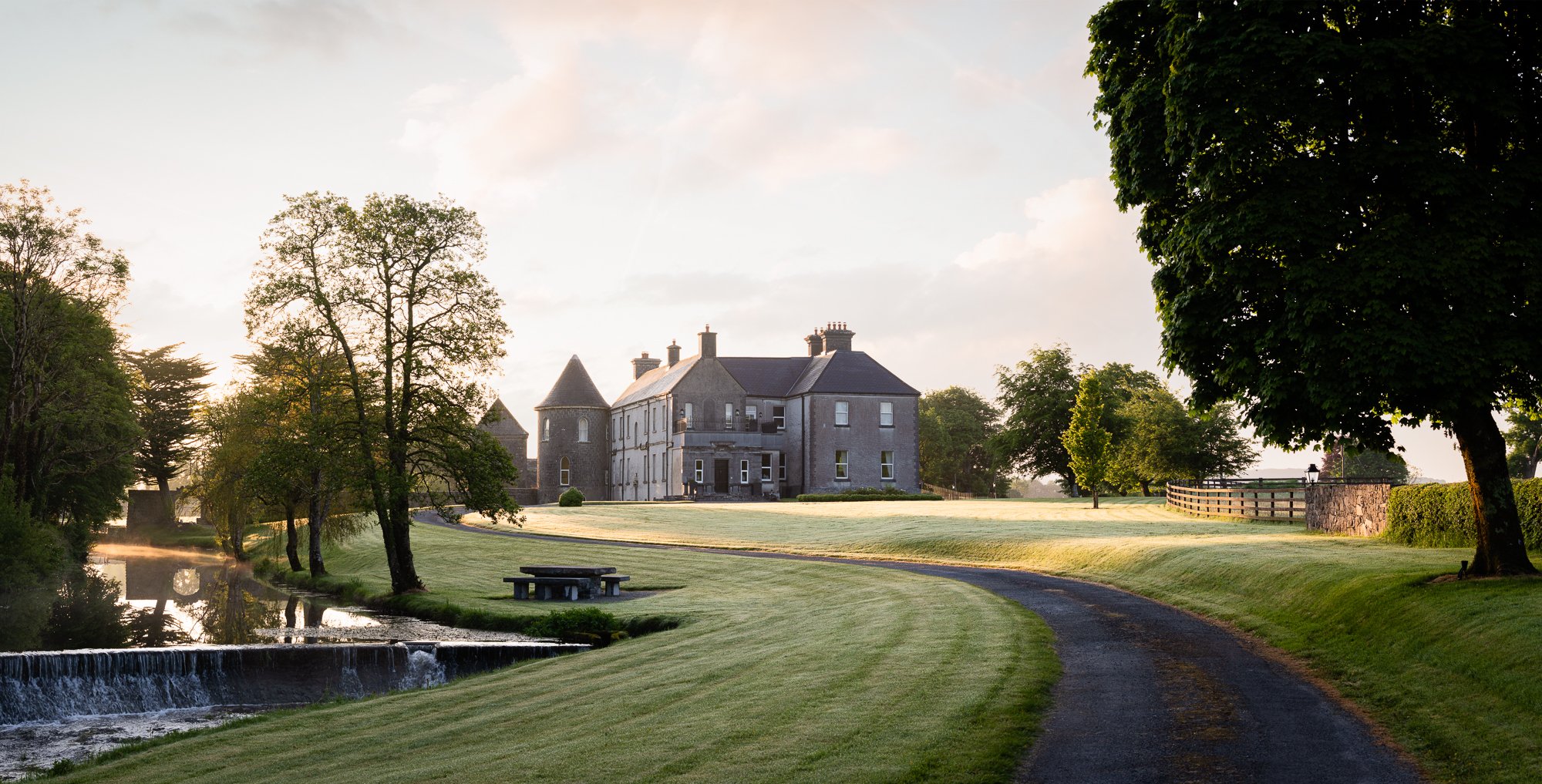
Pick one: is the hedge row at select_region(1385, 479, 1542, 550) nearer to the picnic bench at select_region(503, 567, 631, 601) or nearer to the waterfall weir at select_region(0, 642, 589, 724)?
the waterfall weir at select_region(0, 642, 589, 724)

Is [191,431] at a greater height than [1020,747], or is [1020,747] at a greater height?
[191,431]

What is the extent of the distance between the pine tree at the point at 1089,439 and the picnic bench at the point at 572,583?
98.9 ft

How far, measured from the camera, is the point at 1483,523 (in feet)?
63.8

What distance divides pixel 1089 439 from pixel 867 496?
67.0 ft

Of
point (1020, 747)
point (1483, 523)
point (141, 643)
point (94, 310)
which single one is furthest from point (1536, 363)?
point (94, 310)

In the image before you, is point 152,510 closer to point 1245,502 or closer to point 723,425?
point 723,425

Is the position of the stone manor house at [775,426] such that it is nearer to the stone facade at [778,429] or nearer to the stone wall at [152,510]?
the stone facade at [778,429]

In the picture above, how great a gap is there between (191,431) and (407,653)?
68.1m

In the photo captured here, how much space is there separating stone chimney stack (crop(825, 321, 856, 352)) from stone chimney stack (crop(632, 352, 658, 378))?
20001 mm

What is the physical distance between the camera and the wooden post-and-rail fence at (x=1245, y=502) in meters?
42.7

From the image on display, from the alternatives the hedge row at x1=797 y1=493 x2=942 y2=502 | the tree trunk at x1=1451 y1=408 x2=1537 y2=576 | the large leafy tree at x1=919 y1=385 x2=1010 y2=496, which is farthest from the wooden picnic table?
the large leafy tree at x1=919 y1=385 x2=1010 y2=496

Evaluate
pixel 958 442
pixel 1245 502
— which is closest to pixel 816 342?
pixel 958 442

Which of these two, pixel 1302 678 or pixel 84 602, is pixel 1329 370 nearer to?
pixel 1302 678

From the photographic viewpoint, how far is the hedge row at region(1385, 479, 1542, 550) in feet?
73.2
